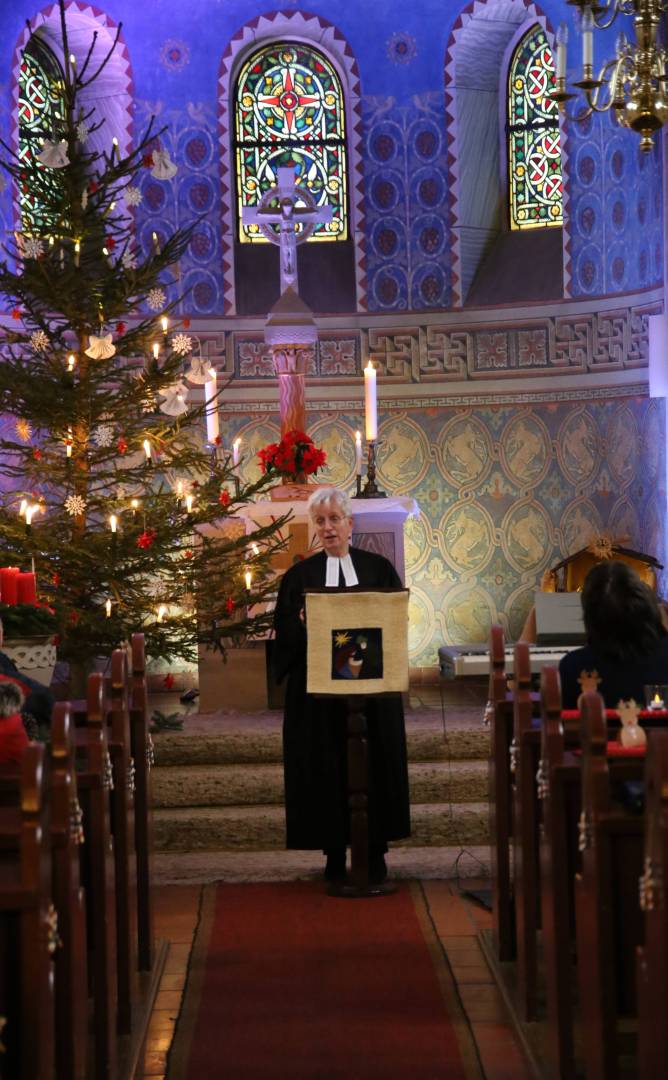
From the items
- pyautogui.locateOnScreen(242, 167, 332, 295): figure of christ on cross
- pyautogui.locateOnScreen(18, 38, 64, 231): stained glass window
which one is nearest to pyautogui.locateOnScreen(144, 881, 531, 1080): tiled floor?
pyautogui.locateOnScreen(242, 167, 332, 295): figure of christ on cross

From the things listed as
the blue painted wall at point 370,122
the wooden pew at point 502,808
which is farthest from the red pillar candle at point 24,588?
the blue painted wall at point 370,122

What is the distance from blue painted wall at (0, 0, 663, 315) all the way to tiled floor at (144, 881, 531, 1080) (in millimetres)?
5938

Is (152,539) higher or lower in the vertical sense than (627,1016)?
higher

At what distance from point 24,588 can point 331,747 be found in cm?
146

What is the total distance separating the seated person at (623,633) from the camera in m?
4.57

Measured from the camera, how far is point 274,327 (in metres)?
9.70

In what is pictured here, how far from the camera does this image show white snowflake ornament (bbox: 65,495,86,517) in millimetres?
7427

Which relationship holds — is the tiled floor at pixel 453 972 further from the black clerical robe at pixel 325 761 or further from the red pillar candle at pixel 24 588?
the red pillar candle at pixel 24 588

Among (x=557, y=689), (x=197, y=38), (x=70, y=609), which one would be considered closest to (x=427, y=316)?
(x=197, y=38)

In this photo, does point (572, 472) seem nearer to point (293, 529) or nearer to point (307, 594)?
point (293, 529)

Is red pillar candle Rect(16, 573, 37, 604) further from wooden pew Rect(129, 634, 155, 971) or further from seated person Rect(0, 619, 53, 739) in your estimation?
seated person Rect(0, 619, 53, 739)

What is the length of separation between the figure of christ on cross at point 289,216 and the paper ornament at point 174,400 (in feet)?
8.53

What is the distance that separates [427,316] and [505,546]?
1787 millimetres

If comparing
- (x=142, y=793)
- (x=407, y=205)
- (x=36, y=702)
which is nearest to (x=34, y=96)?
(x=407, y=205)
